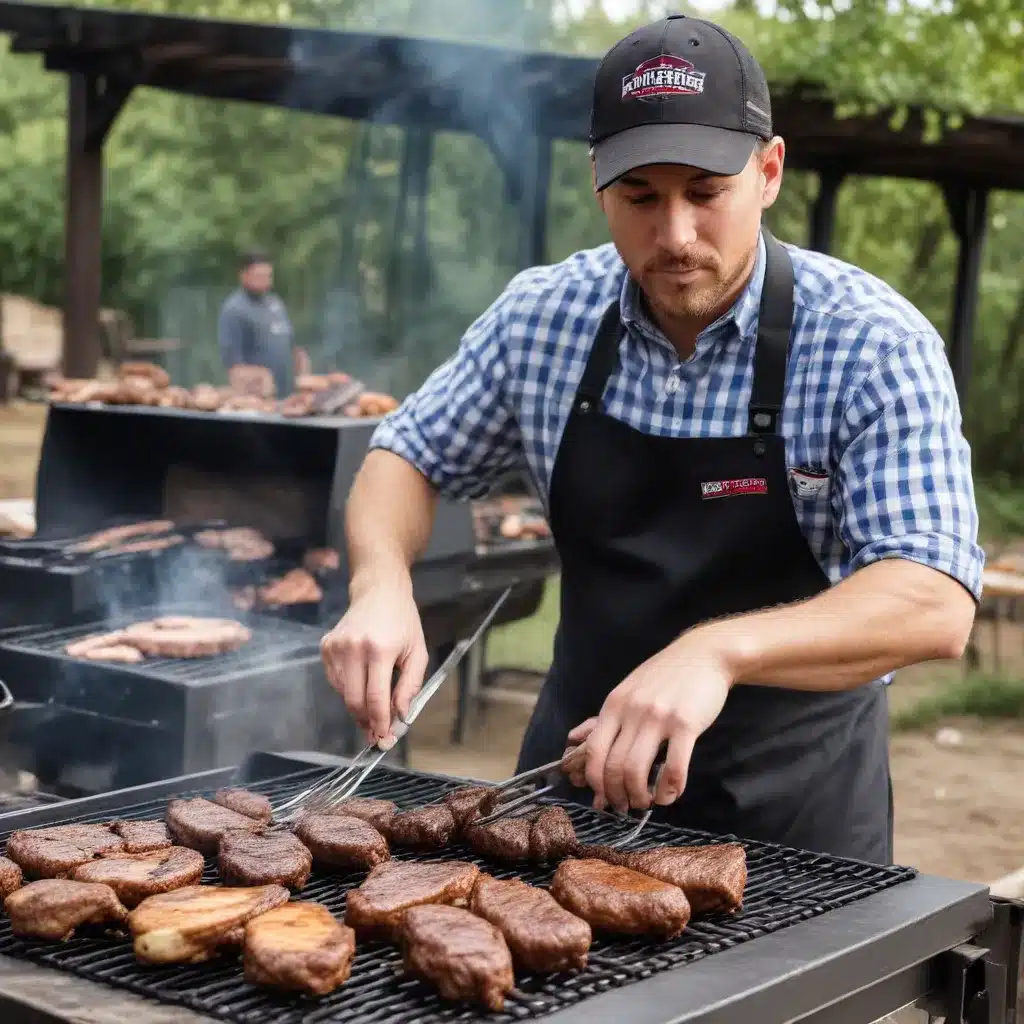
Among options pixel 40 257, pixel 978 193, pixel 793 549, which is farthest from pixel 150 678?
pixel 40 257

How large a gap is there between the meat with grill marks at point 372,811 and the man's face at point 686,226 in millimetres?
1089

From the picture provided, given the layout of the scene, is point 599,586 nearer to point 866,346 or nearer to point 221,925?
point 866,346

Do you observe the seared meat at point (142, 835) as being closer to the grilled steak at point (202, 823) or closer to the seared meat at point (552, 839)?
the grilled steak at point (202, 823)

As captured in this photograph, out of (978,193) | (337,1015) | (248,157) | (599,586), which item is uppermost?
(248,157)

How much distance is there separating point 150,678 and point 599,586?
4.83ft

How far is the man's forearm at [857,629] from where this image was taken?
2369 mm

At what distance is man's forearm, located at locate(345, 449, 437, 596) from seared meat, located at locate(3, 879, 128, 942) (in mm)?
966

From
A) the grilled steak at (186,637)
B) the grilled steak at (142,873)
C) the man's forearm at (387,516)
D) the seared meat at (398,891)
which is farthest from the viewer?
the grilled steak at (186,637)

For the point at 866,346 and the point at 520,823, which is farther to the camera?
the point at 866,346

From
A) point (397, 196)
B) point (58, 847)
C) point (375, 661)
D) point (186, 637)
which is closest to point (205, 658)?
point (186, 637)

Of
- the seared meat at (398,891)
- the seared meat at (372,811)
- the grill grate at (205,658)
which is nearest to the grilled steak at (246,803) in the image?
the seared meat at (372,811)

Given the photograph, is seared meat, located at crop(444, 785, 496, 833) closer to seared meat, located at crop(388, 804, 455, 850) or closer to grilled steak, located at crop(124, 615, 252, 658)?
seared meat, located at crop(388, 804, 455, 850)

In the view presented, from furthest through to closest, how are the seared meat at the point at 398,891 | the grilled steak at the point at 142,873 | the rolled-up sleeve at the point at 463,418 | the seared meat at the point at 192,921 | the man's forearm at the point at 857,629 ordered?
1. the rolled-up sleeve at the point at 463,418
2. the man's forearm at the point at 857,629
3. the grilled steak at the point at 142,873
4. the seared meat at the point at 398,891
5. the seared meat at the point at 192,921

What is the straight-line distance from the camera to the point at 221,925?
2.06m
